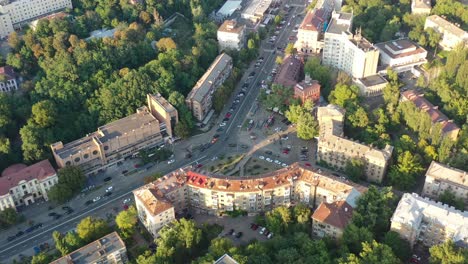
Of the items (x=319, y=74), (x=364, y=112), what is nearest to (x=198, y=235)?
(x=364, y=112)

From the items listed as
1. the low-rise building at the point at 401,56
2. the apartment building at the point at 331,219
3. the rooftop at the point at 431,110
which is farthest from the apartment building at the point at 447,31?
the apartment building at the point at 331,219

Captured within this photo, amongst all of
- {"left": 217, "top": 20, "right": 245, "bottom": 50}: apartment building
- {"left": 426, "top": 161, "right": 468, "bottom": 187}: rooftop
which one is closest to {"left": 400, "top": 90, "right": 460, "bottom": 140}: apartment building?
{"left": 426, "top": 161, "right": 468, "bottom": 187}: rooftop

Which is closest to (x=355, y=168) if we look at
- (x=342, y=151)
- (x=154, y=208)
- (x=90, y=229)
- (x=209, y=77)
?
(x=342, y=151)

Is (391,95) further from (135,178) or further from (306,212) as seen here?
(135,178)

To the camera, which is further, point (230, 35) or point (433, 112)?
A: point (230, 35)

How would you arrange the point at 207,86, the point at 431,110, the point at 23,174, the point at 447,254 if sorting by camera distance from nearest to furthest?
the point at 447,254 → the point at 23,174 → the point at 431,110 → the point at 207,86

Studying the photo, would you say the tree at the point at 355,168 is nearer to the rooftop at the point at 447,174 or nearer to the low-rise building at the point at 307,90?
the rooftop at the point at 447,174

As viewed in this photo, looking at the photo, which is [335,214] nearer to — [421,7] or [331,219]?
[331,219]
